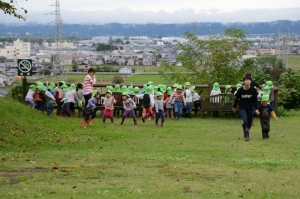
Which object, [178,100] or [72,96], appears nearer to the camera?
[178,100]

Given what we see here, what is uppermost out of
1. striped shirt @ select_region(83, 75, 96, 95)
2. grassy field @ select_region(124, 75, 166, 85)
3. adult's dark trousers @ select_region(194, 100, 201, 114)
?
striped shirt @ select_region(83, 75, 96, 95)

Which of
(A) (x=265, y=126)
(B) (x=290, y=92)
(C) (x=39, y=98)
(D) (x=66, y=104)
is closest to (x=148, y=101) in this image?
(D) (x=66, y=104)

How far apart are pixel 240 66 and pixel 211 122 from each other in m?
9.16

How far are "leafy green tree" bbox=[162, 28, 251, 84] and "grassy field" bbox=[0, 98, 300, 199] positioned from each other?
10497mm

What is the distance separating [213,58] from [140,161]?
19.4m

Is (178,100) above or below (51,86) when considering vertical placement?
below

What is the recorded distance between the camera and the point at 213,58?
101 ft

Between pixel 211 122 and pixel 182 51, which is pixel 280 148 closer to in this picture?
pixel 211 122

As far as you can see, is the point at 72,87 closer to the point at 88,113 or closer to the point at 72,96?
the point at 72,96

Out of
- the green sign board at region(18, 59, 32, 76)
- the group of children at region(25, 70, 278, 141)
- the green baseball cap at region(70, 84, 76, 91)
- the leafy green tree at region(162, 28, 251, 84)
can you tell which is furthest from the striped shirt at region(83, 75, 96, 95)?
the leafy green tree at region(162, 28, 251, 84)

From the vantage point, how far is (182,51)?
33000 millimetres

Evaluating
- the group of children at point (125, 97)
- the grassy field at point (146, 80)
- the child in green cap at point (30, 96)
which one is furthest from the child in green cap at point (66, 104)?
the grassy field at point (146, 80)

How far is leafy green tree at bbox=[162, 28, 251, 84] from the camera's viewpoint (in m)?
30.8

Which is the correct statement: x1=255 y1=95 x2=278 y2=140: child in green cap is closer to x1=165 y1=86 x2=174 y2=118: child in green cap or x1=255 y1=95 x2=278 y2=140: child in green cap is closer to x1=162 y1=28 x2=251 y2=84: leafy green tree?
x1=165 y1=86 x2=174 y2=118: child in green cap
